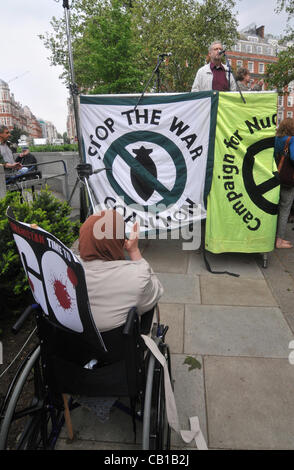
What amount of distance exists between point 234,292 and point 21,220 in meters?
2.60

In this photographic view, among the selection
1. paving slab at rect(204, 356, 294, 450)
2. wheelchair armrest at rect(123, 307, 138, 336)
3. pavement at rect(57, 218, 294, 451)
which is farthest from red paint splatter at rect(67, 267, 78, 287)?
paving slab at rect(204, 356, 294, 450)

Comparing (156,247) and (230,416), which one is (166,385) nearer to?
(230,416)

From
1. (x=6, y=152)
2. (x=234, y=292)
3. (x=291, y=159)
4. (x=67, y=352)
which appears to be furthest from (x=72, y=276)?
(x=6, y=152)

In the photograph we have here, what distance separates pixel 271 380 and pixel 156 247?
3314mm

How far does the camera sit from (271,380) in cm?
260

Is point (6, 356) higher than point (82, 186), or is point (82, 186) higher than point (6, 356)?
point (82, 186)

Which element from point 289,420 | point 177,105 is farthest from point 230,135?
point 289,420

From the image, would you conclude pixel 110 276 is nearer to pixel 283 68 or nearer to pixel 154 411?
pixel 154 411

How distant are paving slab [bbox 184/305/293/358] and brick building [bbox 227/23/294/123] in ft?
258

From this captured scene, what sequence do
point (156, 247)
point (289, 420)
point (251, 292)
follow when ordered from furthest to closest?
point (156, 247) → point (251, 292) → point (289, 420)

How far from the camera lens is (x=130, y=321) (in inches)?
62.4

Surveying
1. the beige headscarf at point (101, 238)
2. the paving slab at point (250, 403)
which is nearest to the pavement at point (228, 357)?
the paving slab at point (250, 403)

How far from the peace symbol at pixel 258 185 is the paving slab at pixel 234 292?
1025 millimetres
